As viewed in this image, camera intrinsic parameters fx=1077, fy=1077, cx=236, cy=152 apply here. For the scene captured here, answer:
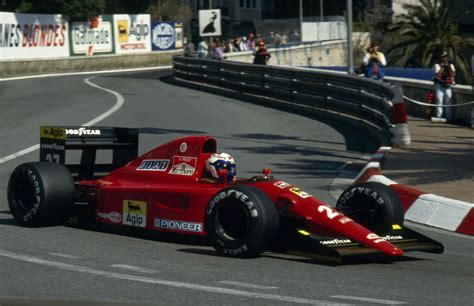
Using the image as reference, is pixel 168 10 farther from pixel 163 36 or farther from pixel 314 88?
pixel 314 88

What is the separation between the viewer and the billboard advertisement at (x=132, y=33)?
63375 mm

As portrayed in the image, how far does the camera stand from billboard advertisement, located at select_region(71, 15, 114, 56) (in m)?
59.8

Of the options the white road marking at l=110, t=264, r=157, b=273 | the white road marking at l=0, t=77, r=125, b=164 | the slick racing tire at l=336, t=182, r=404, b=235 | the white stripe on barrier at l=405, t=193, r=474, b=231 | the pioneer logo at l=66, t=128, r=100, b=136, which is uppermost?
the pioneer logo at l=66, t=128, r=100, b=136

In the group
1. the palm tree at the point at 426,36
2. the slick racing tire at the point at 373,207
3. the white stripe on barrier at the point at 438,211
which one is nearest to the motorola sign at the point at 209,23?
the palm tree at the point at 426,36

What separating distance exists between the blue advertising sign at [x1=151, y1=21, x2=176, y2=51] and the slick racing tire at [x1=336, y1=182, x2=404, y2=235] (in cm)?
A: 5746

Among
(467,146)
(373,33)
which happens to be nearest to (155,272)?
(467,146)

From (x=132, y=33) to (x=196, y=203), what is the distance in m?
55.8

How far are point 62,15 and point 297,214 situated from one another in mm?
52211

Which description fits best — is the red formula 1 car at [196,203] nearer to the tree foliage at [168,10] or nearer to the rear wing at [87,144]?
the rear wing at [87,144]

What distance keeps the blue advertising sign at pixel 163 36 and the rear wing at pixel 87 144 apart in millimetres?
55258

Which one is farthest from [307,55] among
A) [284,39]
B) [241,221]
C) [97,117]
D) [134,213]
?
[241,221]

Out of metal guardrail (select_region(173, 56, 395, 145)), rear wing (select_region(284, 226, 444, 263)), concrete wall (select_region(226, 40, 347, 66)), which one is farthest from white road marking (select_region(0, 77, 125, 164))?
concrete wall (select_region(226, 40, 347, 66))

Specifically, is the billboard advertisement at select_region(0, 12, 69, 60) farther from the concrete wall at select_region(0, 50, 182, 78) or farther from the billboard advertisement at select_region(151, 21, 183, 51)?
the billboard advertisement at select_region(151, 21, 183, 51)

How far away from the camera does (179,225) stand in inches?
385
